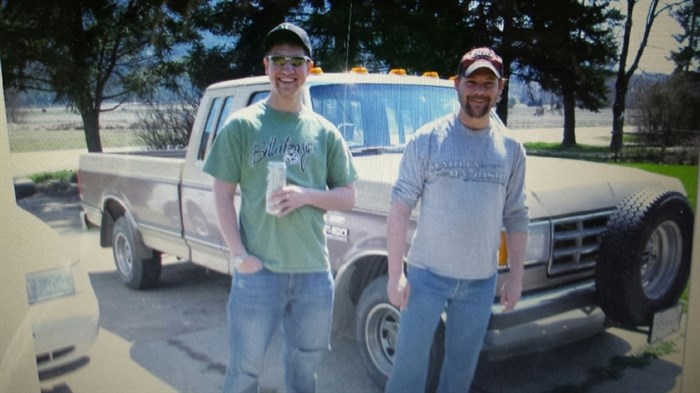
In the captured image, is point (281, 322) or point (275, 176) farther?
point (281, 322)

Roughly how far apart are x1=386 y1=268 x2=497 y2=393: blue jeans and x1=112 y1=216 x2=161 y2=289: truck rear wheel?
1161mm

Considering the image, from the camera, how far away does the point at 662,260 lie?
2.37m

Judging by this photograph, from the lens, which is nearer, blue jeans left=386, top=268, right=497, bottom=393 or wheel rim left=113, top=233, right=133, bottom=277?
blue jeans left=386, top=268, right=497, bottom=393

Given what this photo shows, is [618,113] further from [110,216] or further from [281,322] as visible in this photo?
[110,216]

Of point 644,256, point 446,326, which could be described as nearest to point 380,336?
point 446,326

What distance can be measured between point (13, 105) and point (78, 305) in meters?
0.87

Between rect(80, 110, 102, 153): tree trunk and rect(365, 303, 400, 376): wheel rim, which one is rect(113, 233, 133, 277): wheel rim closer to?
rect(80, 110, 102, 153): tree trunk

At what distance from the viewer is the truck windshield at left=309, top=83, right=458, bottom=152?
225cm

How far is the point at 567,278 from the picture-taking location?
2236 millimetres

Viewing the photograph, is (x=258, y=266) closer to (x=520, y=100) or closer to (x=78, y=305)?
(x=78, y=305)

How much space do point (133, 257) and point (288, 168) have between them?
3.16 ft

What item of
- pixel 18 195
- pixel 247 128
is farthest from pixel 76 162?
pixel 247 128

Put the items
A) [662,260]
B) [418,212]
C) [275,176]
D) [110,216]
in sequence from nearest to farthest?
1. [275,176]
2. [418,212]
3. [662,260]
4. [110,216]

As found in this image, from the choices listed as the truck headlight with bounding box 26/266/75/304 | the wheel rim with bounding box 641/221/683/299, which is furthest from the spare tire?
the truck headlight with bounding box 26/266/75/304
